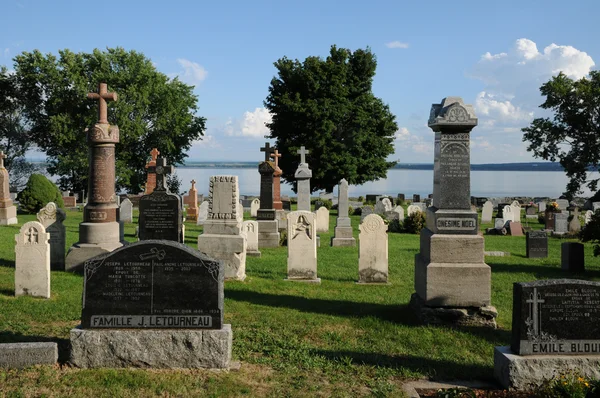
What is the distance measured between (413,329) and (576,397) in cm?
301

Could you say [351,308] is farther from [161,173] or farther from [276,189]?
[276,189]

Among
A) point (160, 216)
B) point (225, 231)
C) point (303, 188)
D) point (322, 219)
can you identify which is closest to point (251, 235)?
point (160, 216)

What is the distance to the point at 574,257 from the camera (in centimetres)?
1299

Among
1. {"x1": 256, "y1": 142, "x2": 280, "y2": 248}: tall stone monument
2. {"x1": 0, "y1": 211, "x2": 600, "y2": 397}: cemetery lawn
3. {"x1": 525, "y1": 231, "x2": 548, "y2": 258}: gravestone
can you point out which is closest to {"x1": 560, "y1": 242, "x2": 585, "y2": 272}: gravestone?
{"x1": 0, "y1": 211, "x2": 600, "y2": 397}: cemetery lawn

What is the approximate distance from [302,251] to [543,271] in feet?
20.2

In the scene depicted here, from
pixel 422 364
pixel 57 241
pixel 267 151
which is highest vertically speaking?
pixel 267 151

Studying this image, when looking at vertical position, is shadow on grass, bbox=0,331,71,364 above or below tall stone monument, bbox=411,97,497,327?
below

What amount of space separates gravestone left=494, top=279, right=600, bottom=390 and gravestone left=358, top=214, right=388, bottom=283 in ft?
18.3

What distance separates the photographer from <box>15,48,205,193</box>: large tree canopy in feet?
125

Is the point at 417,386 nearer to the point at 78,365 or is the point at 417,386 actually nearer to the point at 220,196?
the point at 78,365

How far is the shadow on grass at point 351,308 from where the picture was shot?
7.48 meters

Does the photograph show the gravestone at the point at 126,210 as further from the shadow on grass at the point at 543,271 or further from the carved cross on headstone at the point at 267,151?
the shadow on grass at the point at 543,271

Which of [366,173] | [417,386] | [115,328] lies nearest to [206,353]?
[115,328]

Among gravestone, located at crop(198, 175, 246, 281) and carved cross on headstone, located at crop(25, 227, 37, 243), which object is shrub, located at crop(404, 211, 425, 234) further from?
carved cross on headstone, located at crop(25, 227, 37, 243)
